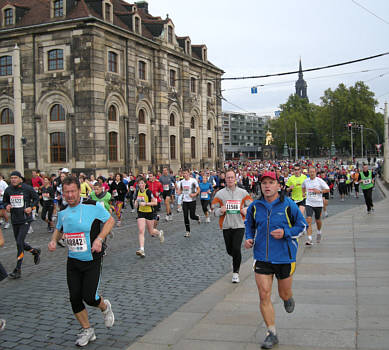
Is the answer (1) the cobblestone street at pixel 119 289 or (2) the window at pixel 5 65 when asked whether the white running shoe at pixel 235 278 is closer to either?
(1) the cobblestone street at pixel 119 289

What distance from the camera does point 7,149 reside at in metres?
35.9

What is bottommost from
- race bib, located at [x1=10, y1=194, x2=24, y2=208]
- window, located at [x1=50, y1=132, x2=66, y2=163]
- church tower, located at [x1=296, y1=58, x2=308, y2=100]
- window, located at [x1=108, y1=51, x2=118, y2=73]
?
race bib, located at [x1=10, y1=194, x2=24, y2=208]

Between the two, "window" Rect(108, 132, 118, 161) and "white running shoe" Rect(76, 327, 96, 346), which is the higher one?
"window" Rect(108, 132, 118, 161)

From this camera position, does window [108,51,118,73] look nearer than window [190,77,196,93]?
Yes

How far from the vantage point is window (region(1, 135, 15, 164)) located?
1406 inches

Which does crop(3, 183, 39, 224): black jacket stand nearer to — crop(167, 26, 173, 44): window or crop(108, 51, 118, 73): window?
crop(108, 51, 118, 73): window

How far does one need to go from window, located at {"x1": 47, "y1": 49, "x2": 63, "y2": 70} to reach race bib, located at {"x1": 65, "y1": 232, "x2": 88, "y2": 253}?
30.0 meters

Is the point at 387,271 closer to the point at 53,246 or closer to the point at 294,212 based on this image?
the point at 294,212

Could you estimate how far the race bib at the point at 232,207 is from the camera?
26.9 ft

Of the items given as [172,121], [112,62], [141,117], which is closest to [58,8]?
[112,62]

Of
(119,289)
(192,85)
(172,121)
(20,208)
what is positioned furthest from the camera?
(192,85)

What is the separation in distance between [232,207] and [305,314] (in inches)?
107

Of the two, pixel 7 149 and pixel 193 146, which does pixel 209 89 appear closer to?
pixel 193 146

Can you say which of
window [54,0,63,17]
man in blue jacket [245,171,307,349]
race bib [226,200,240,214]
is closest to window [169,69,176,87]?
window [54,0,63,17]
